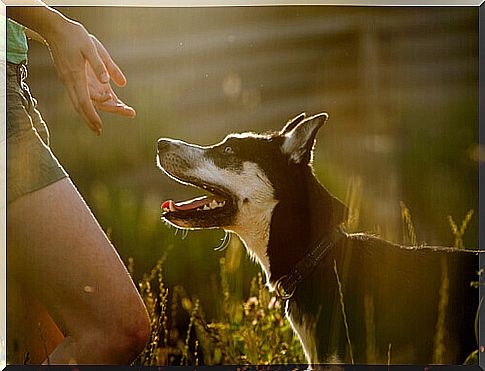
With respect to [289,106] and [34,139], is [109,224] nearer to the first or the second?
[34,139]

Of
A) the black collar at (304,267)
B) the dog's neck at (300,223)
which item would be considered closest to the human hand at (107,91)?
the dog's neck at (300,223)

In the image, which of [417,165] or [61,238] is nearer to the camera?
[61,238]

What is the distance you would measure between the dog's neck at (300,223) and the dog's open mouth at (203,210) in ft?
0.84

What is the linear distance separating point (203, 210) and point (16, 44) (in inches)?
48.9

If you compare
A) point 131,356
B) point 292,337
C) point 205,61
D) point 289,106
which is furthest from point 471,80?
point 131,356

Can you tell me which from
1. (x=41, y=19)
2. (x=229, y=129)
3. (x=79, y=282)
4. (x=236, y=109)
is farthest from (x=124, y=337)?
(x=41, y=19)

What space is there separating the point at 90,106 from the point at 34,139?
33cm

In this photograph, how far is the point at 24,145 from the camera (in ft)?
12.5

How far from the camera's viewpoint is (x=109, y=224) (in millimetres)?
4066

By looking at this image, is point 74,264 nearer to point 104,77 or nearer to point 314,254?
point 104,77

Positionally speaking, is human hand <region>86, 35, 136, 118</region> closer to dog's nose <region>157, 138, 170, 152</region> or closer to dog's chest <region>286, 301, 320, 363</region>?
dog's nose <region>157, 138, 170, 152</region>

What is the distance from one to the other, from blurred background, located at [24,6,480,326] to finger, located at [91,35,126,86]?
4cm

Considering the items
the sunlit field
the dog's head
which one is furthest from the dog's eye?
the sunlit field

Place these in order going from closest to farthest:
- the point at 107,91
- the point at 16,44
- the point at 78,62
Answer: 1. the point at 16,44
2. the point at 78,62
3. the point at 107,91
